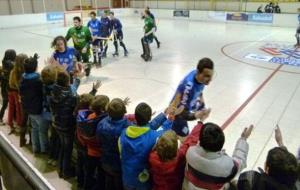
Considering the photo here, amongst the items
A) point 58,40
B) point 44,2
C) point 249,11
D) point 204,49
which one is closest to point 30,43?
point 204,49

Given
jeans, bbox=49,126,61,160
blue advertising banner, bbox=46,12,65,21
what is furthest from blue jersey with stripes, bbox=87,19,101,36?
blue advertising banner, bbox=46,12,65,21

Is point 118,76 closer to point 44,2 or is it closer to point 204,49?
point 204,49

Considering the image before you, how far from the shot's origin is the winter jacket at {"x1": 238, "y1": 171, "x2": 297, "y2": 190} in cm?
197

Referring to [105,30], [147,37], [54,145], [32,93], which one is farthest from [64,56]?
[147,37]

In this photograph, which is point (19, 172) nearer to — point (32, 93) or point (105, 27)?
point (32, 93)

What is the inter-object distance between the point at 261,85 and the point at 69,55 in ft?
15.7

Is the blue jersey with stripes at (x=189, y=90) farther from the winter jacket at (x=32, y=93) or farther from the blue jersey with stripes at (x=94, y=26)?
the blue jersey with stripes at (x=94, y=26)

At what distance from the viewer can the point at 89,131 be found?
322 cm

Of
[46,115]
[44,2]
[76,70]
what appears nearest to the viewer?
[46,115]

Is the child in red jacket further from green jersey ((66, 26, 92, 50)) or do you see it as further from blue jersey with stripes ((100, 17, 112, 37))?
blue jersey with stripes ((100, 17, 112, 37))

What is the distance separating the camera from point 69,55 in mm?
6250

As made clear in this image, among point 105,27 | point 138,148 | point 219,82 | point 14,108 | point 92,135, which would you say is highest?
point 105,27

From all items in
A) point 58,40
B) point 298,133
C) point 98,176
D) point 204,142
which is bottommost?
point 298,133

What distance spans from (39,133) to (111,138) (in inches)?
71.9
